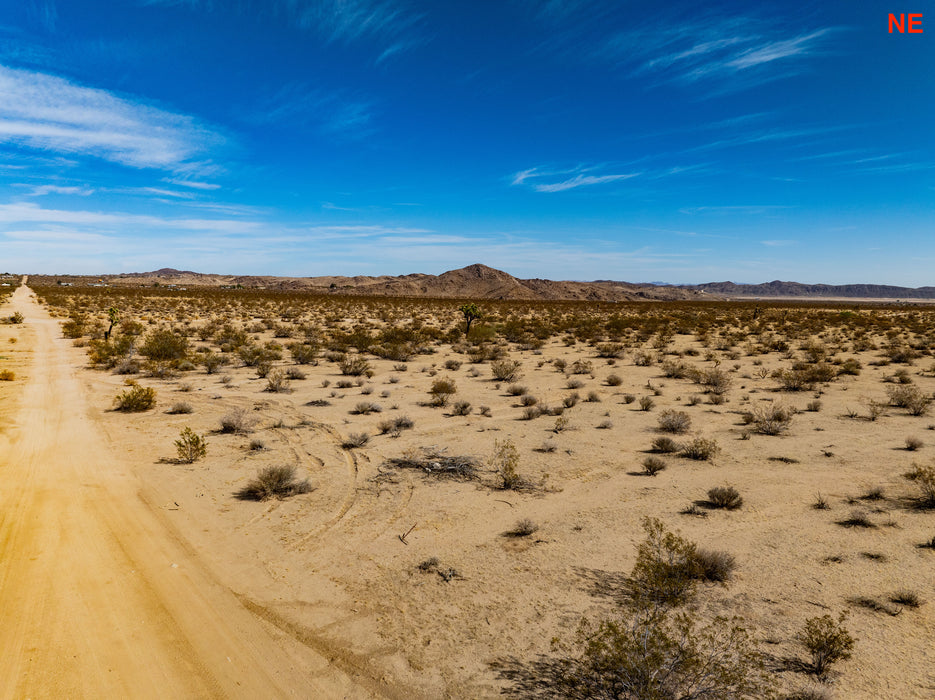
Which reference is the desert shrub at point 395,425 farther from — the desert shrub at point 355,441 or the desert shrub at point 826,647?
the desert shrub at point 826,647

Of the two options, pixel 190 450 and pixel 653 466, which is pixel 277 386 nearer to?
pixel 190 450

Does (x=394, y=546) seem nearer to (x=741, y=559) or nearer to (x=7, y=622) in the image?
(x=7, y=622)

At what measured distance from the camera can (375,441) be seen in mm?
10617

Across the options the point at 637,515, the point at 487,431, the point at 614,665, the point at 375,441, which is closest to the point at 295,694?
the point at 614,665

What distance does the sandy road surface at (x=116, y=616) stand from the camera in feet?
13.6

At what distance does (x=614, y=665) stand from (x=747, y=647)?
159cm

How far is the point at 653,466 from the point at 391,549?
5.34m

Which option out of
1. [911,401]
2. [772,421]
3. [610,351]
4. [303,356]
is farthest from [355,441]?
[610,351]

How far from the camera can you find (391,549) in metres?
6.36

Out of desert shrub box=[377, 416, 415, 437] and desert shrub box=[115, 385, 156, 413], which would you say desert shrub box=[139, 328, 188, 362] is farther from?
desert shrub box=[377, 416, 415, 437]

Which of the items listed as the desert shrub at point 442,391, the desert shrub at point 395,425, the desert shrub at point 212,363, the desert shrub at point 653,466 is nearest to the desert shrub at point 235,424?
the desert shrub at point 395,425

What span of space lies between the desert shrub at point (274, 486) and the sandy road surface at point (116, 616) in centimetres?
140

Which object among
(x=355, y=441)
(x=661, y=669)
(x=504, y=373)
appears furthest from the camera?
(x=504, y=373)

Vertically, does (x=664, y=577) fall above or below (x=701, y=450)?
below
